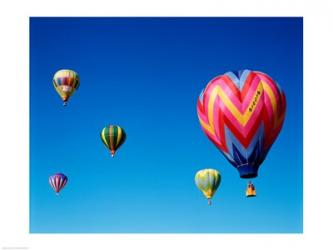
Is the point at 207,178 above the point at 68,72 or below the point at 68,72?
below

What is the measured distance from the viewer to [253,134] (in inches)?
872

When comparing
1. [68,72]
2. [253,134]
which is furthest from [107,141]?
[253,134]

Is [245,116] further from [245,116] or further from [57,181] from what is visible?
[57,181]

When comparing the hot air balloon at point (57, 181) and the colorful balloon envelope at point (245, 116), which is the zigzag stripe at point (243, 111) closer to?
the colorful balloon envelope at point (245, 116)

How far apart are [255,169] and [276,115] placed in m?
1.57

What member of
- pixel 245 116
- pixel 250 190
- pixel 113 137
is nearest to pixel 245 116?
pixel 245 116

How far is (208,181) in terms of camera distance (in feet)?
91.1

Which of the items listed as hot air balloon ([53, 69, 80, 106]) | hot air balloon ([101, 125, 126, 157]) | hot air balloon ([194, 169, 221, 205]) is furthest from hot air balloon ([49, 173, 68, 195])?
hot air balloon ([194, 169, 221, 205])

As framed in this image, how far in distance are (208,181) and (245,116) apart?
616 centimetres

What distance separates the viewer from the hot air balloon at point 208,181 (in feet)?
90.7

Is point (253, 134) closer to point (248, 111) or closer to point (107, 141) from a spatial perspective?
point (248, 111)

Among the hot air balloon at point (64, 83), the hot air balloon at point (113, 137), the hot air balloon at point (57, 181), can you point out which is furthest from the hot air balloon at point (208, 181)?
the hot air balloon at point (57, 181)

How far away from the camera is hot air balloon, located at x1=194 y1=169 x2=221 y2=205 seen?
27.7 metres

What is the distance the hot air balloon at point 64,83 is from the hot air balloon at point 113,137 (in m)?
1.95
